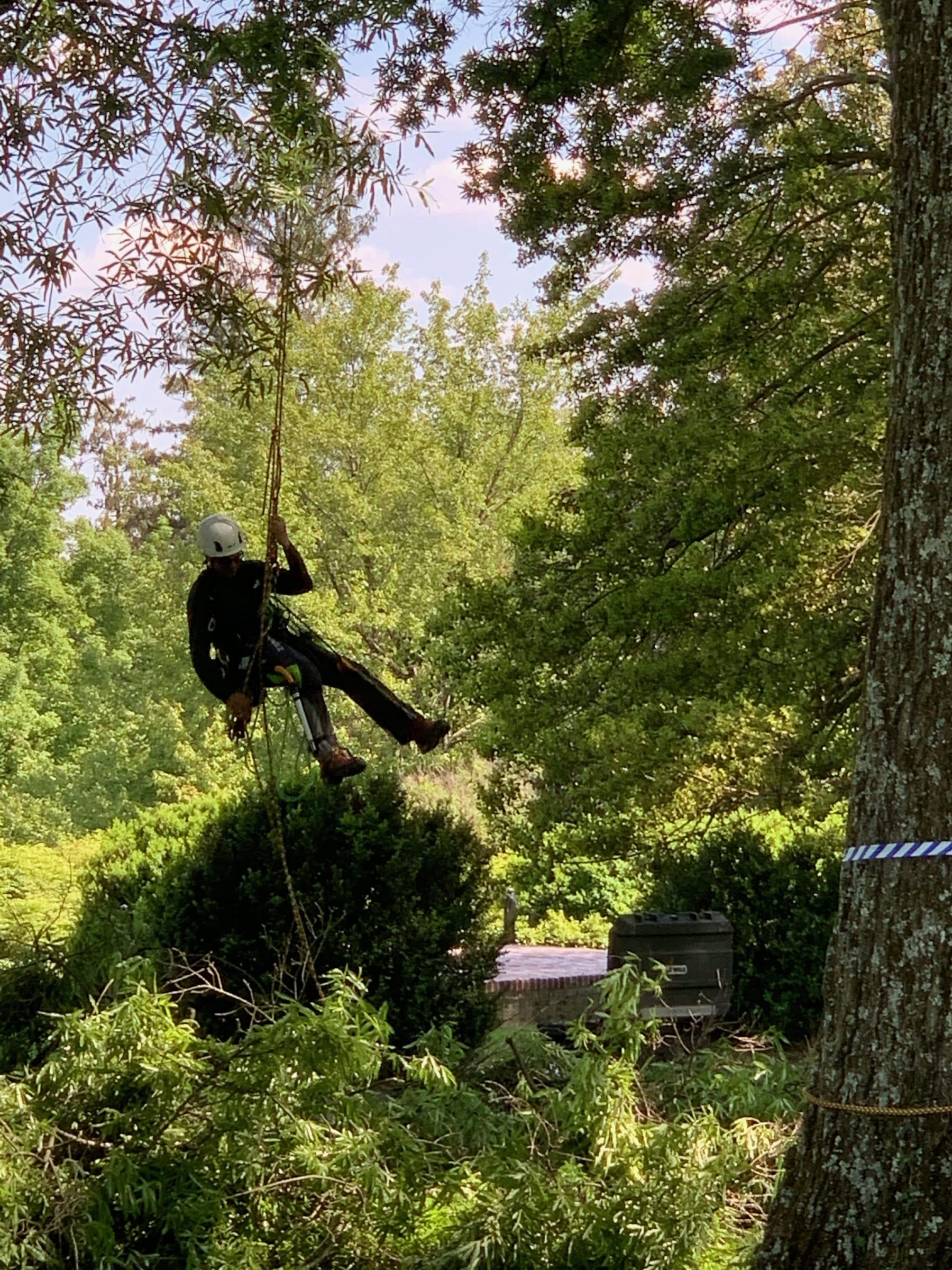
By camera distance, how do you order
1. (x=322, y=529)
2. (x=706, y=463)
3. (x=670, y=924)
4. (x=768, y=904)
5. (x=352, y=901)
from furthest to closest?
(x=322, y=529), (x=768, y=904), (x=706, y=463), (x=670, y=924), (x=352, y=901)

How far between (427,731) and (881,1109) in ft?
6.30

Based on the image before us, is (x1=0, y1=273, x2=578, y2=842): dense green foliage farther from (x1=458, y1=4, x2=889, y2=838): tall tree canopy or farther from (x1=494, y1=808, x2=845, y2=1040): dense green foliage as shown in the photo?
(x1=458, y1=4, x2=889, y2=838): tall tree canopy

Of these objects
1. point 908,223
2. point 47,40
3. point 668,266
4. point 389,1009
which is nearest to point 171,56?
point 47,40

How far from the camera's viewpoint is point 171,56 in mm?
5621

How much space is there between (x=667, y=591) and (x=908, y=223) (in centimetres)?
552

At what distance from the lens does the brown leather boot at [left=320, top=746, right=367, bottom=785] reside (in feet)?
16.0

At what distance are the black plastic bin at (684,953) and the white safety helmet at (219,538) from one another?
5.07 meters

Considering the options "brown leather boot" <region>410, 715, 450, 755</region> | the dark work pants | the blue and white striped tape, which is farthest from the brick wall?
the blue and white striped tape

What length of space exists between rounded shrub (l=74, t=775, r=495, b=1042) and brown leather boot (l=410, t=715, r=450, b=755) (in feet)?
9.93

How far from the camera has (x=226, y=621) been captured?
4879mm

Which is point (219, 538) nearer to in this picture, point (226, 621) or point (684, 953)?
point (226, 621)

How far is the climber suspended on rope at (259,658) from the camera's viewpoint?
15.8ft

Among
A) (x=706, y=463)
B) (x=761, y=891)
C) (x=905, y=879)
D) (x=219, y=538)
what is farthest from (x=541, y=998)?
(x=219, y=538)

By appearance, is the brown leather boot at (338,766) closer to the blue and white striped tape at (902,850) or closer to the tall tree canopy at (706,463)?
the blue and white striped tape at (902,850)
